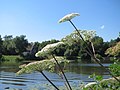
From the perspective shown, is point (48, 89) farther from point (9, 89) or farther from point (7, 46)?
point (7, 46)

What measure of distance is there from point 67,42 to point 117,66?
7.00 ft

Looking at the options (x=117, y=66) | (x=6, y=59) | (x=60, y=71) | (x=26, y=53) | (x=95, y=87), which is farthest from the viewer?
(x=26, y=53)

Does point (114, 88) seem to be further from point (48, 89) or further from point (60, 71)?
point (48, 89)

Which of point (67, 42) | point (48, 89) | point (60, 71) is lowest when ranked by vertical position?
point (48, 89)

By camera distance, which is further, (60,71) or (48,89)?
(48,89)

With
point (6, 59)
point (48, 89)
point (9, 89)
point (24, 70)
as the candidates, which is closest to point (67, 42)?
point (24, 70)

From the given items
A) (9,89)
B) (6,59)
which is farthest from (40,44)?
(9,89)

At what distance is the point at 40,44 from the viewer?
14712cm

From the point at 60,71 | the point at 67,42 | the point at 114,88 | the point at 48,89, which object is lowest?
the point at 48,89

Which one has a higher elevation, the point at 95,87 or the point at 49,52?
the point at 49,52

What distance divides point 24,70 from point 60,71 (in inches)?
28.4

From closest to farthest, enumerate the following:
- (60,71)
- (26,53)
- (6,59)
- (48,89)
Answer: (60,71) < (48,89) < (6,59) < (26,53)

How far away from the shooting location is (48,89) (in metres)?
29.9

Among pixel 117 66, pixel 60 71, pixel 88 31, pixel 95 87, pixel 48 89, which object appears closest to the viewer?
pixel 88 31
